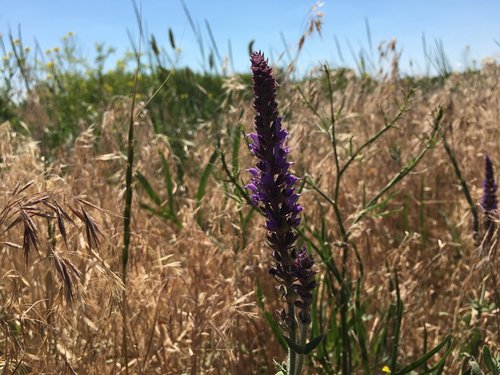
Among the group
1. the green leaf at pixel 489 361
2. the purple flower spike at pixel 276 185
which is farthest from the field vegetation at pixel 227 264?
the purple flower spike at pixel 276 185

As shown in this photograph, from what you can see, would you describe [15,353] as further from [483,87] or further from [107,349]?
[483,87]

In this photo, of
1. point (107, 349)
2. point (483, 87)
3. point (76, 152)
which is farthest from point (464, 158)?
point (107, 349)

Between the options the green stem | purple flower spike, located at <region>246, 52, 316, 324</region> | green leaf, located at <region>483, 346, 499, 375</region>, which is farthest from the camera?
green leaf, located at <region>483, 346, 499, 375</region>

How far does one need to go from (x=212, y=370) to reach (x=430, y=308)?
4.07ft

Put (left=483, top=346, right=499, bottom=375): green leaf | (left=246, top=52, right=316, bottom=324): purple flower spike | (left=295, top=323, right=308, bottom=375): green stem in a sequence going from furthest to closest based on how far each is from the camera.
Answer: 1. (left=483, top=346, right=499, bottom=375): green leaf
2. (left=295, top=323, right=308, bottom=375): green stem
3. (left=246, top=52, right=316, bottom=324): purple flower spike

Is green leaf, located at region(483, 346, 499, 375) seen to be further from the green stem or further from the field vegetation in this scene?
the green stem

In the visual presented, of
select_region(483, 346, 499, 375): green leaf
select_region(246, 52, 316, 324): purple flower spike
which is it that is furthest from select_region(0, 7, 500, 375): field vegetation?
select_region(246, 52, 316, 324): purple flower spike

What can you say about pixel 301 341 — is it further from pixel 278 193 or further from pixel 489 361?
pixel 489 361

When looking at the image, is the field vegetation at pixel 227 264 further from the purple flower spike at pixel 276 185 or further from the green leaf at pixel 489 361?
the purple flower spike at pixel 276 185

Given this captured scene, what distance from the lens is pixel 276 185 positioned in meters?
1.18

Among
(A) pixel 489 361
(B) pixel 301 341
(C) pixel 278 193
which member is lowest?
(A) pixel 489 361

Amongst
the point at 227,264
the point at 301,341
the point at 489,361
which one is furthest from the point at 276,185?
the point at 227,264

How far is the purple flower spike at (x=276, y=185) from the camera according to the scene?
1.15 meters

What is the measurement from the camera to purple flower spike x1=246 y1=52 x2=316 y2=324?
115 centimetres
